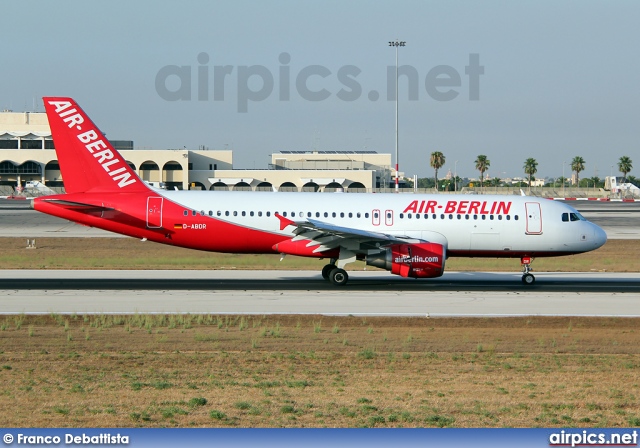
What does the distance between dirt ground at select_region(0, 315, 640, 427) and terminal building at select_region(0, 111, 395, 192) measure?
81.8 metres

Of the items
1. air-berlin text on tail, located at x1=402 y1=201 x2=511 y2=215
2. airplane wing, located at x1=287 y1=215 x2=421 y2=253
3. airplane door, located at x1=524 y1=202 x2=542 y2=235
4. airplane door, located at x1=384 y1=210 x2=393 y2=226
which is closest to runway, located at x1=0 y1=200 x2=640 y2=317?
airplane wing, located at x1=287 y1=215 x2=421 y2=253

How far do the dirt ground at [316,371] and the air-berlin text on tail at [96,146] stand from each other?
11.0 m

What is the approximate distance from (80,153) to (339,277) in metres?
11.1

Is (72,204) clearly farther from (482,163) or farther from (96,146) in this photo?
(482,163)

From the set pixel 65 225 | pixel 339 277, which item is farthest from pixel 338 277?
pixel 65 225

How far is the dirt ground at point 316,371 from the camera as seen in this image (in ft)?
40.9

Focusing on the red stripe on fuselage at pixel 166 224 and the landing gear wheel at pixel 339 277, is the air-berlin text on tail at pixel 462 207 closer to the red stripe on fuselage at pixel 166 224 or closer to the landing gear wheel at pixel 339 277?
the landing gear wheel at pixel 339 277

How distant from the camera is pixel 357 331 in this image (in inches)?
835

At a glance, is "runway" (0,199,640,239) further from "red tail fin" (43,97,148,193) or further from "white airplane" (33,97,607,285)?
"white airplane" (33,97,607,285)

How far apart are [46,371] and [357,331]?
8.23 meters

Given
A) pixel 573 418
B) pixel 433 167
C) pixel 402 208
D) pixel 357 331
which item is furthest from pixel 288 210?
pixel 433 167

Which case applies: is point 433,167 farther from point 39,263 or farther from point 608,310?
point 608,310

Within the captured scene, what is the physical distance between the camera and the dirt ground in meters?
12.5

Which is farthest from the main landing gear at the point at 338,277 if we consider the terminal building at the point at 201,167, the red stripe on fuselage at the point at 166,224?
the terminal building at the point at 201,167
